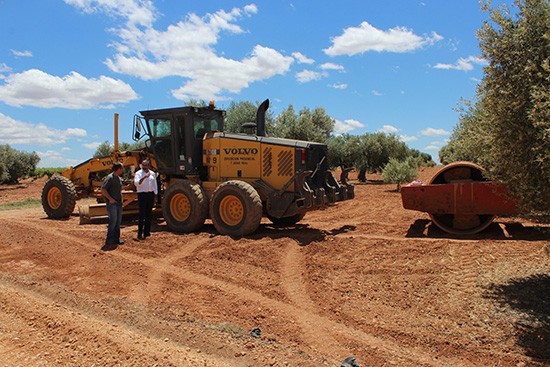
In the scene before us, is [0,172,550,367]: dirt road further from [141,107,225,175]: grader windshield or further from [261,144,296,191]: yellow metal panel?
[141,107,225,175]: grader windshield

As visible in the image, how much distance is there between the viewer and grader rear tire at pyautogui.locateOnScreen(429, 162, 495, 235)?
901 cm

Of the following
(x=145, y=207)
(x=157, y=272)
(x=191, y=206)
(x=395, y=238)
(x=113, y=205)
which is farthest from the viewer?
(x=191, y=206)

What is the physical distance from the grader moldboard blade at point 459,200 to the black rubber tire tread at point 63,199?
372 inches

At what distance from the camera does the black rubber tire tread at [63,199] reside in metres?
13.2

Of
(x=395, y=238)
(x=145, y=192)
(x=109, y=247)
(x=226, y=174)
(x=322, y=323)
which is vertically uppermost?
(x=226, y=174)

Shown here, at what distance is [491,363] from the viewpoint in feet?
14.3

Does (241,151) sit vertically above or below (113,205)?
above

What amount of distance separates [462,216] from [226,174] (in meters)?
5.27

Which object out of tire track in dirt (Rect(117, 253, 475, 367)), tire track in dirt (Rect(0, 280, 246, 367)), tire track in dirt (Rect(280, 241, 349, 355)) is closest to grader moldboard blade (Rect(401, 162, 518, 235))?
tire track in dirt (Rect(280, 241, 349, 355))

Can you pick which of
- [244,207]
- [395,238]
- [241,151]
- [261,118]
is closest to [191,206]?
[244,207]

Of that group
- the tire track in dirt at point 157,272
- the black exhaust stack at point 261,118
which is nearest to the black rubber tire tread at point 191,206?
the tire track in dirt at point 157,272

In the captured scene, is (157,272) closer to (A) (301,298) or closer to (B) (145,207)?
(A) (301,298)

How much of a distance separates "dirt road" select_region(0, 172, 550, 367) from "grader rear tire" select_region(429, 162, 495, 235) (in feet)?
1.05

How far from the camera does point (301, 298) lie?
617 cm
